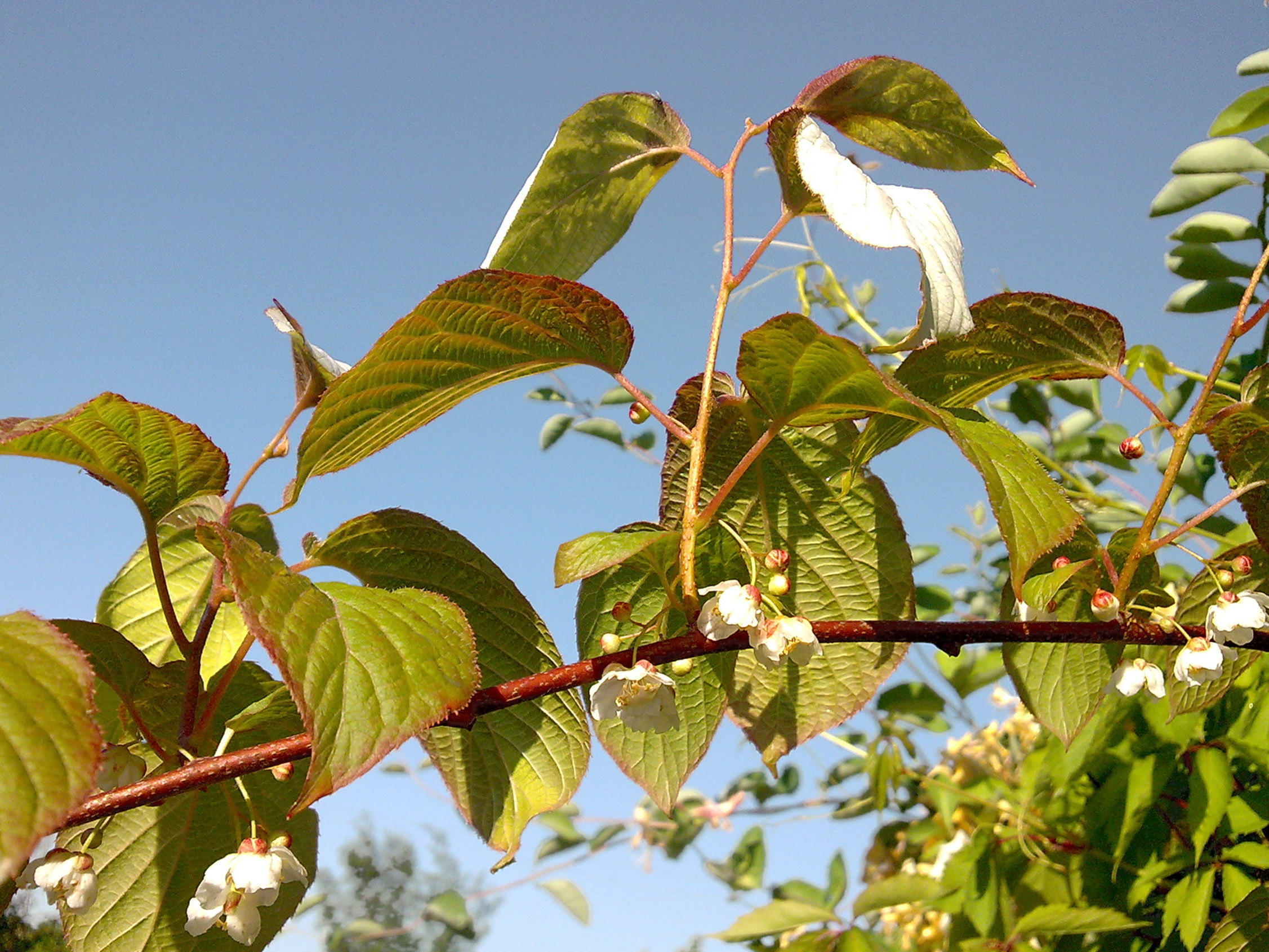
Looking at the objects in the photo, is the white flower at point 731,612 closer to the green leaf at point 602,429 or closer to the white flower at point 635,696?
the white flower at point 635,696

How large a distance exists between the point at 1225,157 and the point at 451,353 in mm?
1097

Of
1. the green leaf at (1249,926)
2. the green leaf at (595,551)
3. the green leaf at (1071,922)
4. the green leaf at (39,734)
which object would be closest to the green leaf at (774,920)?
the green leaf at (1071,922)

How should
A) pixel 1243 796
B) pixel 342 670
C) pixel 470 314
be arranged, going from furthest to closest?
pixel 1243 796 → pixel 470 314 → pixel 342 670

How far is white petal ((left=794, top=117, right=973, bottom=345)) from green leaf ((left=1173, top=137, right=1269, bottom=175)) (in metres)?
0.86

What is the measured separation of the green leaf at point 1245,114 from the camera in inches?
38.2

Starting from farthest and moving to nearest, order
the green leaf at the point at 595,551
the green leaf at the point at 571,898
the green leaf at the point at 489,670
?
the green leaf at the point at 571,898
the green leaf at the point at 489,670
the green leaf at the point at 595,551

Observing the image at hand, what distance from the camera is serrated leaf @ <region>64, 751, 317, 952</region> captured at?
1.84ft

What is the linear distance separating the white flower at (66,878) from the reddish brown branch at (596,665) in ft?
0.34

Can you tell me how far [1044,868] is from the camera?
1.22m

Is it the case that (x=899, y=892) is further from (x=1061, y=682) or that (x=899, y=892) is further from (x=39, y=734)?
(x=39, y=734)

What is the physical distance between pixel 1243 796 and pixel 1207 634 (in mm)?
481

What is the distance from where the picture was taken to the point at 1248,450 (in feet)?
1.93

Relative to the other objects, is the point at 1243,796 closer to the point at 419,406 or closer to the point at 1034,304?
the point at 1034,304

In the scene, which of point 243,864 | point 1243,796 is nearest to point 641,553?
point 243,864
